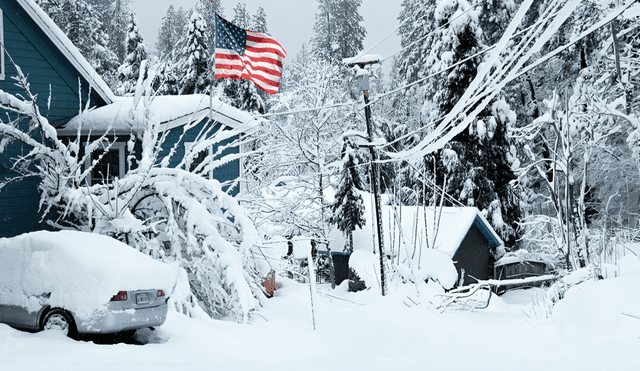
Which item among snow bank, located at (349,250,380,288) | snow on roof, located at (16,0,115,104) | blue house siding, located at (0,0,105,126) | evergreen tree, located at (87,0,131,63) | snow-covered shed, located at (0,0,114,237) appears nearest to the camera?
snow-covered shed, located at (0,0,114,237)

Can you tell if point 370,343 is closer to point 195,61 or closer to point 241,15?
point 195,61

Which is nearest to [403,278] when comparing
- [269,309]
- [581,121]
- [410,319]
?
[410,319]

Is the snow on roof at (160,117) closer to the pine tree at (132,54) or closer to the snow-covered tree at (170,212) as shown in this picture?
the snow-covered tree at (170,212)

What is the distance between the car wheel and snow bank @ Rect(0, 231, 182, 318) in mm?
140

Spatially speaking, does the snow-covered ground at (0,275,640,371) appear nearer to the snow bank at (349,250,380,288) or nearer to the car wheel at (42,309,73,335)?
the car wheel at (42,309,73,335)

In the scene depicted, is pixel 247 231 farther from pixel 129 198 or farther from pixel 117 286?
pixel 117 286

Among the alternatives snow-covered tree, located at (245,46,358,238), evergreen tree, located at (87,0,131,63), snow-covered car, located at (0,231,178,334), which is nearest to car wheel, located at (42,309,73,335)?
snow-covered car, located at (0,231,178,334)

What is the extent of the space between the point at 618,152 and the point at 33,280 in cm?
1948

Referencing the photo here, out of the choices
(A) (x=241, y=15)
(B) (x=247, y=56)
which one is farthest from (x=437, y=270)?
(A) (x=241, y=15)

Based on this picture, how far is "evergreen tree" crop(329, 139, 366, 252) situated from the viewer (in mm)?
22188

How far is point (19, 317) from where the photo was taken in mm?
6953

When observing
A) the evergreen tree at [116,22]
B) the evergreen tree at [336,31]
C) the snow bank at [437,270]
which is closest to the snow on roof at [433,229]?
the snow bank at [437,270]

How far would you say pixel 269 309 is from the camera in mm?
11703

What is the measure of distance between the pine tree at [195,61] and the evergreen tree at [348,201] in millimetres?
19202
